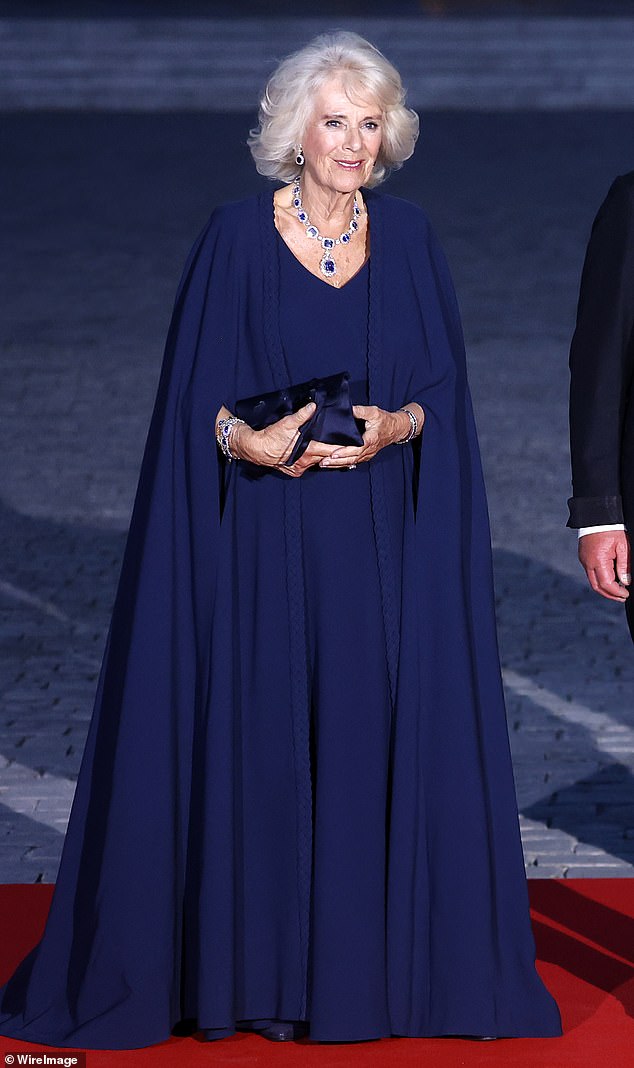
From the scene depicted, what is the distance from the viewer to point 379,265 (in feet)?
11.8

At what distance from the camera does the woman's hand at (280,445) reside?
3.37 metres

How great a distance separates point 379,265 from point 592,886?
71.3 inches

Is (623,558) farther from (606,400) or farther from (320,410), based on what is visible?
(320,410)

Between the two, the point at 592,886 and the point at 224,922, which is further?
the point at 592,886

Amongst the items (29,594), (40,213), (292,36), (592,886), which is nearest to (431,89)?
(292,36)

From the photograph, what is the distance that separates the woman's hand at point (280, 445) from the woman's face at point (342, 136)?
0.47 meters

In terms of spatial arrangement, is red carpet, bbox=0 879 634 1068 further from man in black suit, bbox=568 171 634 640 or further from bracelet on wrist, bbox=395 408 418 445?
bracelet on wrist, bbox=395 408 418 445

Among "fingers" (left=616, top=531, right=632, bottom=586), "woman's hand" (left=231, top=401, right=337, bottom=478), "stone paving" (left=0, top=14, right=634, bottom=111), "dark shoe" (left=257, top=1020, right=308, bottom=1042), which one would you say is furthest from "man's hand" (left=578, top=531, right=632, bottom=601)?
"stone paving" (left=0, top=14, right=634, bottom=111)

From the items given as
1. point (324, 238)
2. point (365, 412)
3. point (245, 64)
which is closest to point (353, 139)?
point (324, 238)

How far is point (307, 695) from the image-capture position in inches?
142

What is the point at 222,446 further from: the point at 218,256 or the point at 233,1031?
the point at 233,1031

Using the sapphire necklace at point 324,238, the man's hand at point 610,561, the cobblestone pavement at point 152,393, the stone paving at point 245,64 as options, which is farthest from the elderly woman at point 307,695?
the stone paving at point 245,64

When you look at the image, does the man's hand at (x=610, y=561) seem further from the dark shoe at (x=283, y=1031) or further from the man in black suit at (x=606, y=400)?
the dark shoe at (x=283, y=1031)

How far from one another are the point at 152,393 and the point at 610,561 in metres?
8.23
